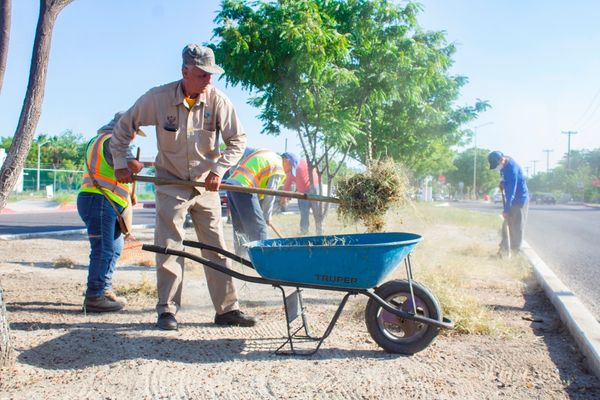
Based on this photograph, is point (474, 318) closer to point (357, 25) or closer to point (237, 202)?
point (237, 202)

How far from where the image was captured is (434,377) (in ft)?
10.7

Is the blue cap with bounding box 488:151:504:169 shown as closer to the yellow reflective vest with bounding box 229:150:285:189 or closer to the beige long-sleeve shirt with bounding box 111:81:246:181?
the yellow reflective vest with bounding box 229:150:285:189

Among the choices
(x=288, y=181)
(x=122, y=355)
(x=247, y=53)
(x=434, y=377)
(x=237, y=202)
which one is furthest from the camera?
(x=288, y=181)

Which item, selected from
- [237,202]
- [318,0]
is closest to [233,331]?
[237,202]

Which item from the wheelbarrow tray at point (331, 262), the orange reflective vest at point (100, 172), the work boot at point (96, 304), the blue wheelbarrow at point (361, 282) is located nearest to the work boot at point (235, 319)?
the blue wheelbarrow at point (361, 282)

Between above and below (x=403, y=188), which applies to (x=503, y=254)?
below

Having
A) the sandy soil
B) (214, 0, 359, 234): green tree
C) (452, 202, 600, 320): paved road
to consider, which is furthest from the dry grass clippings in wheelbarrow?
(214, 0, 359, 234): green tree

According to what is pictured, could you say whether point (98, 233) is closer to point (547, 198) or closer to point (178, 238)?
point (178, 238)

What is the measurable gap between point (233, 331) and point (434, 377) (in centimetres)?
160

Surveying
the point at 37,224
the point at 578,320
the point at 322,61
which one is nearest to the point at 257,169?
the point at 322,61

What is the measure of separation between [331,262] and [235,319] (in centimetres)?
119

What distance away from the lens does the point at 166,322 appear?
4.17 m

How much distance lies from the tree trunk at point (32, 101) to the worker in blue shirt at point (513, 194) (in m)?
6.18

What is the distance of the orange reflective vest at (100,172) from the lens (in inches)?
184
